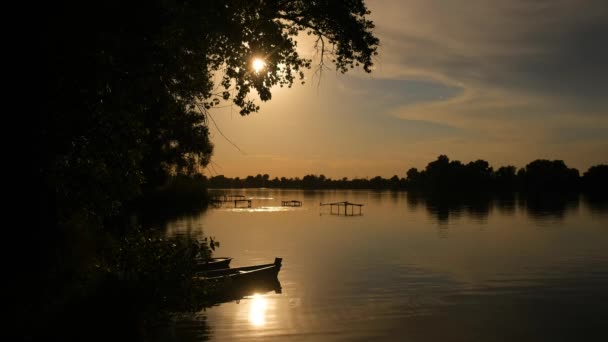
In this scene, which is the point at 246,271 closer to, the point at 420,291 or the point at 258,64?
the point at 420,291

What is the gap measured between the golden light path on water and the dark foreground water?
0.15 feet

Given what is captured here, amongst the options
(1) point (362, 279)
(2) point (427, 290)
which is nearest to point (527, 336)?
(2) point (427, 290)

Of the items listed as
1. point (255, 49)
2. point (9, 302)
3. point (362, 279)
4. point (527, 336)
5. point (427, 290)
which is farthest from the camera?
point (362, 279)

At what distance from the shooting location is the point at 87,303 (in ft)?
32.8

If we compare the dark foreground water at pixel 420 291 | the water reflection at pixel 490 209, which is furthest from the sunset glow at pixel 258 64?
the water reflection at pixel 490 209

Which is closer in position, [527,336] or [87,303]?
[87,303]

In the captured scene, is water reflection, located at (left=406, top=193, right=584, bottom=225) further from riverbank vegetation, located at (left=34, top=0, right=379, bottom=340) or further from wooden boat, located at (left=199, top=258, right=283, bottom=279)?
riverbank vegetation, located at (left=34, top=0, right=379, bottom=340)

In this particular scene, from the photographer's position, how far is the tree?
9258mm

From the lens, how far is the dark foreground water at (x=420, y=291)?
Answer: 69.5ft

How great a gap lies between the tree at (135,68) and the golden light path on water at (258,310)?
11.3 meters

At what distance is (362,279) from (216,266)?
9.57 m

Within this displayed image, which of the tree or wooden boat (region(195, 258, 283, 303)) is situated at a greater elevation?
the tree

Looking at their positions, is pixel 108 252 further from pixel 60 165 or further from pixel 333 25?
pixel 333 25

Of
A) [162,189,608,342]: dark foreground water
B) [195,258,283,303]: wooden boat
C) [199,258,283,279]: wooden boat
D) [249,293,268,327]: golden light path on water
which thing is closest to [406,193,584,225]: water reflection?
[162,189,608,342]: dark foreground water
